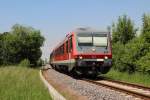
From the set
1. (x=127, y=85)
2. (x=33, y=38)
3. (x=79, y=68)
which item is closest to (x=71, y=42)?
(x=79, y=68)

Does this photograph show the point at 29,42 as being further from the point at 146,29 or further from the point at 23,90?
the point at 23,90

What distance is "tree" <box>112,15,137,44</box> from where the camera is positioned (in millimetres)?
44969

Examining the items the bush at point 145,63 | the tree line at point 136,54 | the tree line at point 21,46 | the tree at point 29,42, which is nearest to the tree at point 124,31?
the tree line at point 136,54

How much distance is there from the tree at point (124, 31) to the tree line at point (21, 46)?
42.4m

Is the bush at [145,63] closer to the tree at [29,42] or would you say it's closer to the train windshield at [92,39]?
the train windshield at [92,39]

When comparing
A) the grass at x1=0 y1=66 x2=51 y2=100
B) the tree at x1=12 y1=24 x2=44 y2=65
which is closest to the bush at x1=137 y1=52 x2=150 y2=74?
the grass at x1=0 y1=66 x2=51 y2=100

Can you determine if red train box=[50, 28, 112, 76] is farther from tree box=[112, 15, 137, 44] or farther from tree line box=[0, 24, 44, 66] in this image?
tree line box=[0, 24, 44, 66]

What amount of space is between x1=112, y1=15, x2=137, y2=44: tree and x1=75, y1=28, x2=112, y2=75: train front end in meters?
16.9

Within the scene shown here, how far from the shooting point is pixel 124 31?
4528 centimetres

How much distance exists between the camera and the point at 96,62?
89.6 feet

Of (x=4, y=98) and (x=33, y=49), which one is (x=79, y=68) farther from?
(x=33, y=49)

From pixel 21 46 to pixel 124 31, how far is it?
2487 inches

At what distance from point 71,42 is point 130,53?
17.2 ft

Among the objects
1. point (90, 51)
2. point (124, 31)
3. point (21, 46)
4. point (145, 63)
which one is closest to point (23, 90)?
point (90, 51)
